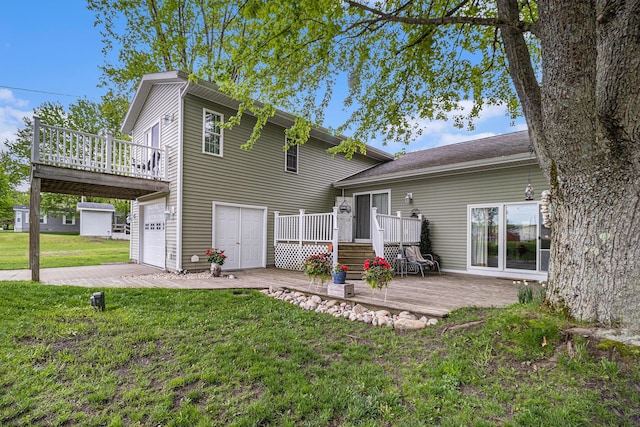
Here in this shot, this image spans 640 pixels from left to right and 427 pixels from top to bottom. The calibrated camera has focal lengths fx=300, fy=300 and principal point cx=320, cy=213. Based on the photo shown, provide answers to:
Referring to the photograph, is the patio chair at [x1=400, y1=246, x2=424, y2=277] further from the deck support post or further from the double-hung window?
the deck support post

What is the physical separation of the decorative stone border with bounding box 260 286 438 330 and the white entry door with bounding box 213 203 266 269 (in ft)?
10.7

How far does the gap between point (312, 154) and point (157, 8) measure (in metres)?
9.86

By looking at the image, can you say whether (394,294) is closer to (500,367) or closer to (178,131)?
(500,367)

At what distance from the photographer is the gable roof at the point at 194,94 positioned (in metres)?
7.93

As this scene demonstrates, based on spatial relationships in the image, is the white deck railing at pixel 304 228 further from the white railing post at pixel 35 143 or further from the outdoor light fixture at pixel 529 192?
the white railing post at pixel 35 143

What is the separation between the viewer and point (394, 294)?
18.6 feet

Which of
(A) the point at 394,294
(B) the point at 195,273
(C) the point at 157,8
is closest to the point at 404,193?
(A) the point at 394,294

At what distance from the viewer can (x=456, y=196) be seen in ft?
30.1

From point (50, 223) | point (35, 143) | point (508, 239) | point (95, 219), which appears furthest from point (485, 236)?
point (50, 223)

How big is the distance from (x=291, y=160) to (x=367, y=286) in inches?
241

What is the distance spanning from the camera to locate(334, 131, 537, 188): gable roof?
7.98 m

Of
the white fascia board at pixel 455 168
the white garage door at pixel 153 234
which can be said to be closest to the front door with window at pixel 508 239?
the white fascia board at pixel 455 168

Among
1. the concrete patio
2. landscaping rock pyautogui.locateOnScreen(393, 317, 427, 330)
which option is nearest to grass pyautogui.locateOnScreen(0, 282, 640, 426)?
landscaping rock pyautogui.locateOnScreen(393, 317, 427, 330)

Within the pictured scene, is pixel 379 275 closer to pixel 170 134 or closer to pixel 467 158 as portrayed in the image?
pixel 467 158
